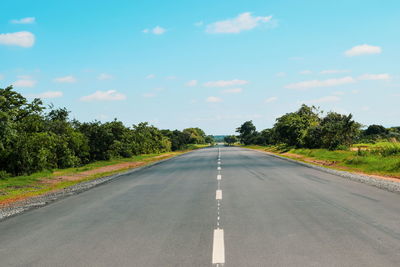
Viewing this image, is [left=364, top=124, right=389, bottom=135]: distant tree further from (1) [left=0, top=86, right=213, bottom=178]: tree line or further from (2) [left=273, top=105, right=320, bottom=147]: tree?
(1) [left=0, top=86, right=213, bottom=178]: tree line

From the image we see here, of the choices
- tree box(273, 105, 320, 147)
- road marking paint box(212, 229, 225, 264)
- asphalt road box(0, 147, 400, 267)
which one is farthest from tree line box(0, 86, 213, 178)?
tree box(273, 105, 320, 147)

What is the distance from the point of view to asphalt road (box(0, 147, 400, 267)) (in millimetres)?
4676

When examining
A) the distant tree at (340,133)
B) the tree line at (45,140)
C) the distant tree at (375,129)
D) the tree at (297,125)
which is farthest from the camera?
the distant tree at (375,129)

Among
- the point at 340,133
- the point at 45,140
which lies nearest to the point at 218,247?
the point at 45,140

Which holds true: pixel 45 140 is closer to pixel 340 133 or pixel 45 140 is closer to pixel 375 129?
pixel 340 133

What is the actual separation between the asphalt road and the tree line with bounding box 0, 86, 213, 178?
382 inches

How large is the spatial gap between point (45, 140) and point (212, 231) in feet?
62.4

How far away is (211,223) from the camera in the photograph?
669 cm

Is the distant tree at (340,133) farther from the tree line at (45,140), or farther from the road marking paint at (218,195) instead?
the road marking paint at (218,195)

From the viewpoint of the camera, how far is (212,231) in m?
6.04

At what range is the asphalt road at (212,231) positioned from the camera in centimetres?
468

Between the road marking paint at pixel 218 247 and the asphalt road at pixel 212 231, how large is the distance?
1 cm

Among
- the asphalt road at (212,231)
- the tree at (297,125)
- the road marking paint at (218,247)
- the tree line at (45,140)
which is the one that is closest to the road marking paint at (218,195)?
the asphalt road at (212,231)

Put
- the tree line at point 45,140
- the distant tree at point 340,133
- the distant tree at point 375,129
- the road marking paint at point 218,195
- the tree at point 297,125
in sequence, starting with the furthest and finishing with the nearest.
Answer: the distant tree at point 375,129
the tree at point 297,125
the distant tree at point 340,133
the tree line at point 45,140
the road marking paint at point 218,195
